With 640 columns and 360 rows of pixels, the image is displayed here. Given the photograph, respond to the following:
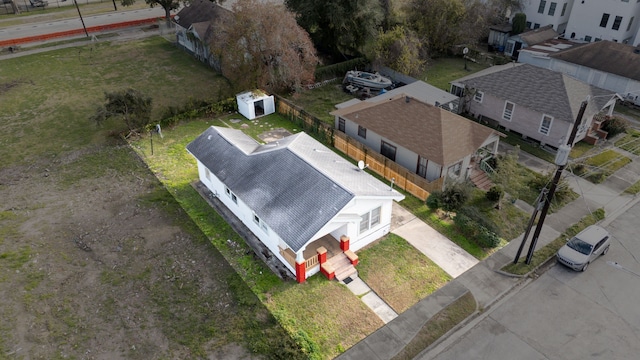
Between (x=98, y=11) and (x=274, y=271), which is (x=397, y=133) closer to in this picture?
(x=274, y=271)

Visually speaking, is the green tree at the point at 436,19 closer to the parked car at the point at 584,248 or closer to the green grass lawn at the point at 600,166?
the green grass lawn at the point at 600,166

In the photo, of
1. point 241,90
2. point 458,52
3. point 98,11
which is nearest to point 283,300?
point 241,90

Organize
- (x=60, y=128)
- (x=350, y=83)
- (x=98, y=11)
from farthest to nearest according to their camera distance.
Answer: (x=98, y=11) → (x=350, y=83) → (x=60, y=128)

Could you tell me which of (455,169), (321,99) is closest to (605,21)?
(321,99)

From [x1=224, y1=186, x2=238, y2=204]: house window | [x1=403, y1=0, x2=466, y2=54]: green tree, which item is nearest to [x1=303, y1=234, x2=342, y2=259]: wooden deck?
[x1=224, y1=186, x2=238, y2=204]: house window

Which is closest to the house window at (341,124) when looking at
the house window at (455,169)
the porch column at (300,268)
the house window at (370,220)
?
the house window at (455,169)

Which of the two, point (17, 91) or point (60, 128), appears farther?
point (17, 91)
